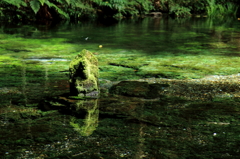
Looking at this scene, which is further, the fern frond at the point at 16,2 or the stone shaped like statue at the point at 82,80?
the fern frond at the point at 16,2

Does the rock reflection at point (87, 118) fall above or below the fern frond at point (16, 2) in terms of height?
below

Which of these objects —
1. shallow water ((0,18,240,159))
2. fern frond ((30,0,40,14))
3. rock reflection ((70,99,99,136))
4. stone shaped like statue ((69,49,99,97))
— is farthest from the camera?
fern frond ((30,0,40,14))

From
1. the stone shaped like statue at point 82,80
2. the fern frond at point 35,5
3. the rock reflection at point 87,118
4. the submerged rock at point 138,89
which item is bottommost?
the rock reflection at point 87,118

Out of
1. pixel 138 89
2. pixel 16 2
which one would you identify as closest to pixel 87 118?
pixel 138 89

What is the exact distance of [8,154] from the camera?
2.17 meters

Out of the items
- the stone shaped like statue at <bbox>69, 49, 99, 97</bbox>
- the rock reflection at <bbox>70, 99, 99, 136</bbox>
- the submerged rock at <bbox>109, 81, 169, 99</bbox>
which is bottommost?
the rock reflection at <bbox>70, 99, 99, 136</bbox>

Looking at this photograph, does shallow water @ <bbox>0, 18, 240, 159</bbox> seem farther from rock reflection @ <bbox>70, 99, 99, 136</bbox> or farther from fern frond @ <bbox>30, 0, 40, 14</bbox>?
fern frond @ <bbox>30, 0, 40, 14</bbox>

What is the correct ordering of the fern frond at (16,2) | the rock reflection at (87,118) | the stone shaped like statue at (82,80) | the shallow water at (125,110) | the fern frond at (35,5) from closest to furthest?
the shallow water at (125,110), the rock reflection at (87,118), the stone shaped like statue at (82,80), the fern frond at (35,5), the fern frond at (16,2)

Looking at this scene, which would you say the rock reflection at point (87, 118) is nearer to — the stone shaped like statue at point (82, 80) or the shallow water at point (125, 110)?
the shallow water at point (125, 110)

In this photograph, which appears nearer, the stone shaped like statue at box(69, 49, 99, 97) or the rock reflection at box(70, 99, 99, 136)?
the rock reflection at box(70, 99, 99, 136)

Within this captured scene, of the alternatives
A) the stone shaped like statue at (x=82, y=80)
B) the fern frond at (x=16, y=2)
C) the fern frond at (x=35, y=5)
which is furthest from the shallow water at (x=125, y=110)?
the fern frond at (x=16, y=2)

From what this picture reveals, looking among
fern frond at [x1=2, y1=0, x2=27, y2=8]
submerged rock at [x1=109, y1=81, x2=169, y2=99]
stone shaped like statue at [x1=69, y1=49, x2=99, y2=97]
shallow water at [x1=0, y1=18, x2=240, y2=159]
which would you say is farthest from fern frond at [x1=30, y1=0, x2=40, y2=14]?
stone shaped like statue at [x1=69, y1=49, x2=99, y2=97]

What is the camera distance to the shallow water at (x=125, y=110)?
2.30 meters

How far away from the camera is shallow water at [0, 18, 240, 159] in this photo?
2.30 m
